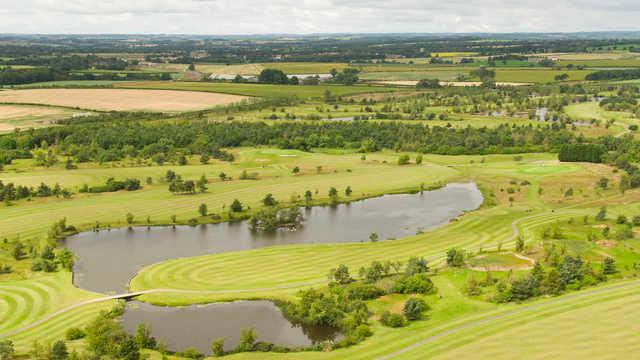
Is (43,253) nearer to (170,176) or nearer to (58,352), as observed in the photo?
(58,352)

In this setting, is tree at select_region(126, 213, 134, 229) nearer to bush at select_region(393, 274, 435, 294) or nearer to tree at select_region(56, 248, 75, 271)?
tree at select_region(56, 248, 75, 271)

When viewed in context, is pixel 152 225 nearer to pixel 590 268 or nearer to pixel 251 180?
pixel 251 180

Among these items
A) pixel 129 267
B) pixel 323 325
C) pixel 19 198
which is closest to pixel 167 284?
pixel 129 267

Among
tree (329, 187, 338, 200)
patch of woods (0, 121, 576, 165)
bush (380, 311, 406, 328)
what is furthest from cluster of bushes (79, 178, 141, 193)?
bush (380, 311, 406, 328)

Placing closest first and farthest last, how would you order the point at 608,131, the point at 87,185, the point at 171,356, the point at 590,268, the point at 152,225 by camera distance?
the point at 171,356
the point at 590,268
the point at 152,225
the point at 87,185
the point at 608,131

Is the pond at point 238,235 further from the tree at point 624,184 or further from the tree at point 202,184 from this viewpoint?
the tree at point 624,184

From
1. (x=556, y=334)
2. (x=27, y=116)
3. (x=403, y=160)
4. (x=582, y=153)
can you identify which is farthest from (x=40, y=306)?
(x=27, y=116)
